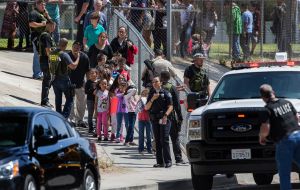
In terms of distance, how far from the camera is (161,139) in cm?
2022

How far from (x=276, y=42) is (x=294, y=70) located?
12255 mm

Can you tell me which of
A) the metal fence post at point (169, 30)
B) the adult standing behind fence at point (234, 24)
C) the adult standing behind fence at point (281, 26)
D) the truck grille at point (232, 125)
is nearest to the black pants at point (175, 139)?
the truck grille at point (232, 125)

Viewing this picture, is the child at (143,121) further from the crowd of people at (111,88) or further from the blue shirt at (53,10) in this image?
the blue shirt at (53,10)

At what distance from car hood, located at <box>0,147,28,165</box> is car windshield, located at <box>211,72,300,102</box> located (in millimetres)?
5605

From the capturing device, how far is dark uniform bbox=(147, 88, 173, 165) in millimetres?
20000

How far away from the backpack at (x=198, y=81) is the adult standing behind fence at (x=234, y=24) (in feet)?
26.6

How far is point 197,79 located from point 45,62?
3.87m

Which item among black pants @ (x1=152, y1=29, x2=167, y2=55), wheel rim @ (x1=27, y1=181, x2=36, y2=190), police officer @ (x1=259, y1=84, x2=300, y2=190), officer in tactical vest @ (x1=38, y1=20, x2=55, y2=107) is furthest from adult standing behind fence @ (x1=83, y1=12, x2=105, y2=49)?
wheel rim @ (x1=27, y1=181, x2=36, y2=190)

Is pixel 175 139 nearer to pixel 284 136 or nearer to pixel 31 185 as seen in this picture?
pixel 284 136

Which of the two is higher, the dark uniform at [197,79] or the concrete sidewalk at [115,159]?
the dark uniform at [197,79]

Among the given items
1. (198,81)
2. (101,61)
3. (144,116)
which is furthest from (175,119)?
(101,61)

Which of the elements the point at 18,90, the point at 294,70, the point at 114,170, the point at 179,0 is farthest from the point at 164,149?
the point at 179,0

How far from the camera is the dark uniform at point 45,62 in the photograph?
22984 mm

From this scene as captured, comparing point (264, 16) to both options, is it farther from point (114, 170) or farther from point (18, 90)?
point (114, 170)
